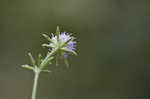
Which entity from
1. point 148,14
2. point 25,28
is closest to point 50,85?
point 25,28

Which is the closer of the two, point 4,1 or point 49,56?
point 49,56

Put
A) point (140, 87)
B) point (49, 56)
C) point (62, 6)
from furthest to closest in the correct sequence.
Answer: point (140, 87) → point (62, 6) → point (49, 56)

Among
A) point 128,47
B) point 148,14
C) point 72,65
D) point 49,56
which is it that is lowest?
point 49,56

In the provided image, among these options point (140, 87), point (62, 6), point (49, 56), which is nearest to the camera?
point (49, 56)

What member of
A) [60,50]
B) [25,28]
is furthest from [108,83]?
[60,50]

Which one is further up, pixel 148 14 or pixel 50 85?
pixel 148 14

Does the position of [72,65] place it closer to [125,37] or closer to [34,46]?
[34,46]
